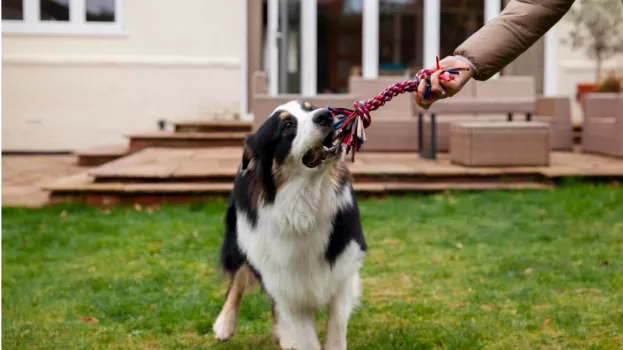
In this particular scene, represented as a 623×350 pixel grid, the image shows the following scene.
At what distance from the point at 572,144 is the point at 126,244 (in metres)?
6.83

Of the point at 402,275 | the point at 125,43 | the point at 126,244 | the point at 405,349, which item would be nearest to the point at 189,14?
the point at 125,43

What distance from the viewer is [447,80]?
7.87ft

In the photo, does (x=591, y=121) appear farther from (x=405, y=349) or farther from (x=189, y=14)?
(x=405, y=349)

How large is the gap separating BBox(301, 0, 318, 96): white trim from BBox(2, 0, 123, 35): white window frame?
2924 millimetres

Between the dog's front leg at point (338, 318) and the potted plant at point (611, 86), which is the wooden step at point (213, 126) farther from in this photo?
the dog's front leg at point (338, 318)

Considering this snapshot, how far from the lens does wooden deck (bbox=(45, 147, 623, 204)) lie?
752cm

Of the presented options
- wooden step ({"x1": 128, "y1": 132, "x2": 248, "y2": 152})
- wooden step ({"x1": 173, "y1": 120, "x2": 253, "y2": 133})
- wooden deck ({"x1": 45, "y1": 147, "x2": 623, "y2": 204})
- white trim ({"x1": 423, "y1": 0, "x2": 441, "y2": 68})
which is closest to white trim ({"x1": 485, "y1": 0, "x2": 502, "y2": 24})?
white trim ({"x1": 423, "y1": 0, "x2": 441, "y2": 68})

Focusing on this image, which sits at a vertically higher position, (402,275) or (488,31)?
(488,31)

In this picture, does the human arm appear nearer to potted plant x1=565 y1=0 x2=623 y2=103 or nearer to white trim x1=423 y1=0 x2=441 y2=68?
potted plant x1=565 y1=0 x2=623 y2=103

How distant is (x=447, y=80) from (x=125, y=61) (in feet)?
35.0

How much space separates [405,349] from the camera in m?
3.50

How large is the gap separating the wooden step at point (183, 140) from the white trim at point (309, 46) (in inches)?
86.6

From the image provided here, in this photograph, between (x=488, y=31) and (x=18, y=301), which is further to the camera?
(x=18, y=301)

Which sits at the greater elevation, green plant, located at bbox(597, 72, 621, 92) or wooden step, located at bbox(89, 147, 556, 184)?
green plant, located at bbox(597, 72, 621, 92)
